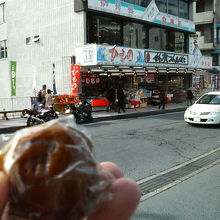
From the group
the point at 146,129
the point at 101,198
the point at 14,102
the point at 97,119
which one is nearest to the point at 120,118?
the point at 97,119

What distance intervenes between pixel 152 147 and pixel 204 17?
37538 mm

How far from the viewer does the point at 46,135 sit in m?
1.21

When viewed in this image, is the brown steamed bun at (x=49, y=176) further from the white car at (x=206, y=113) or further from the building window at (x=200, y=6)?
the building window at (x=200, y=6)

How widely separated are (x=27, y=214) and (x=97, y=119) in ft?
48.5

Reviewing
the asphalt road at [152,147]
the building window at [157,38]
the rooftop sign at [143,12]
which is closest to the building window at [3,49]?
the rooftop sign at [143,12]

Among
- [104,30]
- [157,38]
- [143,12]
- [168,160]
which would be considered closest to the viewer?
[168,160]

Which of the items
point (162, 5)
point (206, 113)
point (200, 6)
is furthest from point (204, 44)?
point (206, 113)

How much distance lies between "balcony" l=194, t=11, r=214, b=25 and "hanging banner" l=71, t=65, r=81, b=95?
28.2 m

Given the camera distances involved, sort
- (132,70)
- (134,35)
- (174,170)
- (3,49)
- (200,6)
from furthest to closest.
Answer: (200,6), (3,49), (134,35), (132,70), (174,170)

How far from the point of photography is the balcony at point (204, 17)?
4097 centimetres

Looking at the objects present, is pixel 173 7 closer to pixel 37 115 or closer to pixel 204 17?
pixel 204 17

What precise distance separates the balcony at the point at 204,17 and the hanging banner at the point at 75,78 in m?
28.2

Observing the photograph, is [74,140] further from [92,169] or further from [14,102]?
[14,102]

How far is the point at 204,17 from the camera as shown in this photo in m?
41.5
